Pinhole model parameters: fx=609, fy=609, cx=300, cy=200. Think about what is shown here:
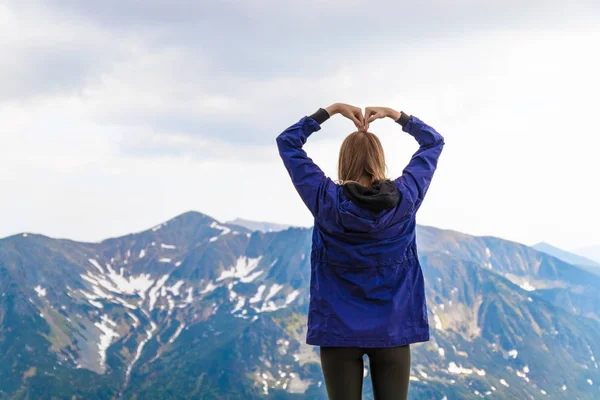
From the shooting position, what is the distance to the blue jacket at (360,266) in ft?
17.2

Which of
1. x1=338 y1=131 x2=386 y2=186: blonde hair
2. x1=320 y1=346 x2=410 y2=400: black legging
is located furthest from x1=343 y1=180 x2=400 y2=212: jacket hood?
x1=320 y1=346 x2=410 y2=400: black legging

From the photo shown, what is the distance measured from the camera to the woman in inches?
206

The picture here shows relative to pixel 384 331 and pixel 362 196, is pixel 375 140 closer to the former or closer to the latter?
pixel 362 196

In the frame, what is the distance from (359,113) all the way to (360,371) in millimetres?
2366

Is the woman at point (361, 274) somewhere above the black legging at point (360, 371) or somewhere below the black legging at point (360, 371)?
above

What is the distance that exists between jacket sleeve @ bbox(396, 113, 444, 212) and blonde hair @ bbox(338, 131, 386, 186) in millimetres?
241

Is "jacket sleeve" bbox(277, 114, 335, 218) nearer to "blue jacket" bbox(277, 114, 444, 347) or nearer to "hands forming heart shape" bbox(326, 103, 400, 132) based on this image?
"blue jacket" bbox(277, 114, 444, 347)

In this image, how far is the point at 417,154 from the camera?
5.80 meters

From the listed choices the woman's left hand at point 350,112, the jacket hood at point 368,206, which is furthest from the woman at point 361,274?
the woman's left hand at point 350,112

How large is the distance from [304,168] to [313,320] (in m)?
1.36

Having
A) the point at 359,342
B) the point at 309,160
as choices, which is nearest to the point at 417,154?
the point at 309,160

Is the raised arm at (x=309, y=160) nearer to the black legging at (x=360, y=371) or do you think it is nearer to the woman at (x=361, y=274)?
the woman at (x=361, y=274)

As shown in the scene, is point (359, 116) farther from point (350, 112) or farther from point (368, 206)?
point (368, 206)

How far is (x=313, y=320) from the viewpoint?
17.8 feet
